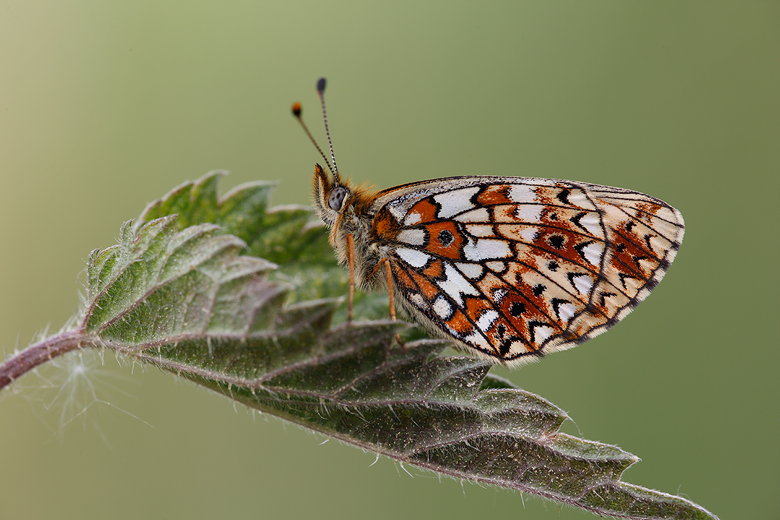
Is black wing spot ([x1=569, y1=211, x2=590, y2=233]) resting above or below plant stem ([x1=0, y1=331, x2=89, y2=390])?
below

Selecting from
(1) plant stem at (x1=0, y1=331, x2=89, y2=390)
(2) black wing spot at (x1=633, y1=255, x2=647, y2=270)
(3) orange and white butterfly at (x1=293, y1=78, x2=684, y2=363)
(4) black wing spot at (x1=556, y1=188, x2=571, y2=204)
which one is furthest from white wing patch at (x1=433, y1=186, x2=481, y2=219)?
(1) plant stem at (x1=0, y1=331, x2=89, y2=390)

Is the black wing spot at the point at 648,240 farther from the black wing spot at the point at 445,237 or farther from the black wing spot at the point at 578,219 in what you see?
the black wing spot at the point at 445,237

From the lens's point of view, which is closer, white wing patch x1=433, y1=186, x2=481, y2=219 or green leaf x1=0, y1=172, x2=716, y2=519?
green leaf x1=0, y1=172, x2=716, y2=519

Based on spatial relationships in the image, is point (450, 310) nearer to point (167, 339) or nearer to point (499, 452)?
point (499, 452)

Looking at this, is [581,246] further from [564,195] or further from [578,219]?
[564,195]

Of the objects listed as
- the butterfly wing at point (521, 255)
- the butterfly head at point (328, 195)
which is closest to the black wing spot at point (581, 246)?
the butterfly wing at point (521, 255)

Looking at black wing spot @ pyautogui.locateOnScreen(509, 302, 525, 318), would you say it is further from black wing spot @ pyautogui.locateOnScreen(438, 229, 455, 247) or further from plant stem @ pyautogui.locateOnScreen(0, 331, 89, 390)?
plant stem @ pyautogui.locateOnScreen(0, 331, 89, 390)

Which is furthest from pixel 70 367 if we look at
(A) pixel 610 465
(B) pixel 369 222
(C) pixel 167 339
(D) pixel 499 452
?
(A) pixel 610 465
